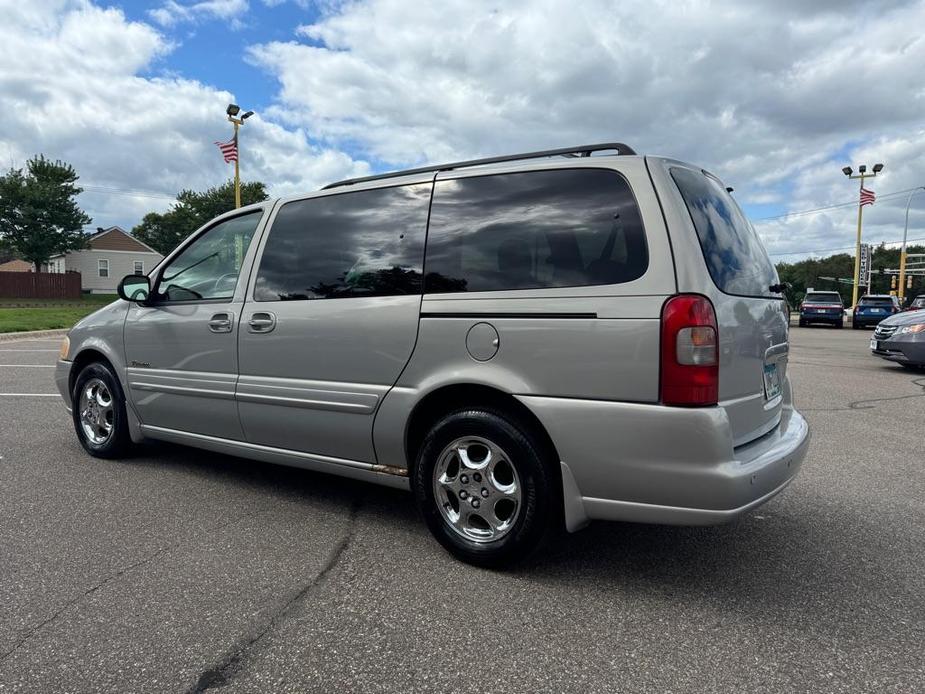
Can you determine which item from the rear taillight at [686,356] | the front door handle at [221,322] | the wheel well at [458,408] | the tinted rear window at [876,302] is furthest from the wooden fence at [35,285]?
the rear taillight at [686,356]

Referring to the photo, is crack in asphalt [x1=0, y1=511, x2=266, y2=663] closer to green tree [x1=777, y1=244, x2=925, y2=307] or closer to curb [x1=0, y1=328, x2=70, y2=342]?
curb [x1=0, y1=328, x2=70, y2=342]

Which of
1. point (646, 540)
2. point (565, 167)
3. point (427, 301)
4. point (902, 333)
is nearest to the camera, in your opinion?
point (565, 167)

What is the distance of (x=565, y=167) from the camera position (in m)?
3.09

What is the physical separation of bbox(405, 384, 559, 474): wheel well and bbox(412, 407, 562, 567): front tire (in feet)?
0.14

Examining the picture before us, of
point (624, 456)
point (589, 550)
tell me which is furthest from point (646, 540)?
point (624, 456)

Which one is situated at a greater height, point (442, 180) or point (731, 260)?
point (442, 180)

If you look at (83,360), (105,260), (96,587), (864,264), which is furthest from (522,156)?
(105,260)

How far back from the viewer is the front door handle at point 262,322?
12.7 feet

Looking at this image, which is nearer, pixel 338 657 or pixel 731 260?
pixel 338 657

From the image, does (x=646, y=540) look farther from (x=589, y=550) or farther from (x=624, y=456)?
(x=624, y=456)

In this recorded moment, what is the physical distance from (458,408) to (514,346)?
0.46 m

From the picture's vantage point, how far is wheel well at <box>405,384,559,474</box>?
3.01 metres

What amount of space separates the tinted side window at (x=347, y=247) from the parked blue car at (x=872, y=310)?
28.8 meters

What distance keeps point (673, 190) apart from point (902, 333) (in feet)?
32.7
